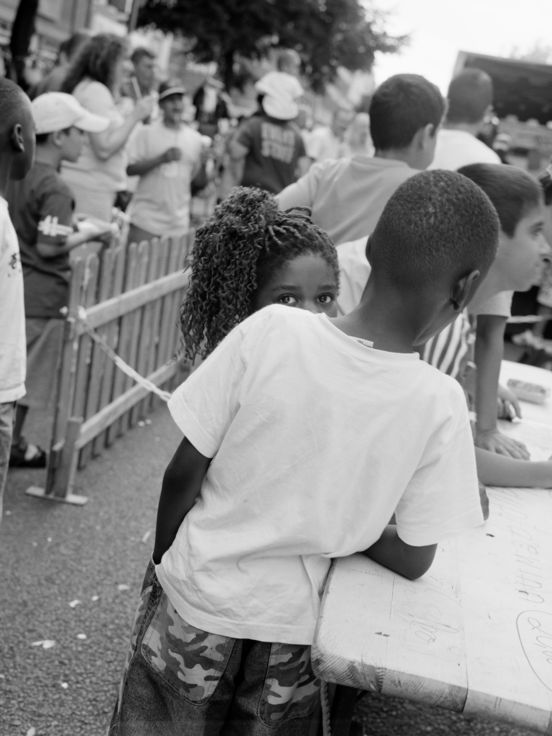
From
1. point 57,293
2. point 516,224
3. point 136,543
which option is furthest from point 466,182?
point 57,293

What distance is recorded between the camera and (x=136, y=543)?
13.8 ft

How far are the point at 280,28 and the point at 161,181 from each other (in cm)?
2501

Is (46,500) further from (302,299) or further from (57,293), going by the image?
(302,299)

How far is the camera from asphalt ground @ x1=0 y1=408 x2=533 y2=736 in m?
2.99

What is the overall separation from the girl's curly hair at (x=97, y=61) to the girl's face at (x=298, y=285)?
4428 mm

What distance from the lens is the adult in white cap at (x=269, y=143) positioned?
7582 mm

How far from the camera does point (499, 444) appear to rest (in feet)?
9.78

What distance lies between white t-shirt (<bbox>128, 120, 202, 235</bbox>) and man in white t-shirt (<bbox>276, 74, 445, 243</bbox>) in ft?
11.7

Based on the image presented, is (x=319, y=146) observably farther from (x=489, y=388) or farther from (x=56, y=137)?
(x=489, y=388)

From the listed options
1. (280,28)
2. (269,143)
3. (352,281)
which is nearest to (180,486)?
(352,281)

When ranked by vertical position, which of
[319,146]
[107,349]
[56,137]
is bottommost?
[319,146]

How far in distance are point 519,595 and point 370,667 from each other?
1.72 ft

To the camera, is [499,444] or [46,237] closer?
[499,444]

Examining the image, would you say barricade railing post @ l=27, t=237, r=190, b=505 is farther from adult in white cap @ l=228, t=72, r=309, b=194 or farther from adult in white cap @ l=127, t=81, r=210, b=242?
adult in white cap @ l=228, t=72, r=309, b=194
